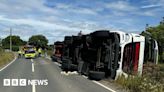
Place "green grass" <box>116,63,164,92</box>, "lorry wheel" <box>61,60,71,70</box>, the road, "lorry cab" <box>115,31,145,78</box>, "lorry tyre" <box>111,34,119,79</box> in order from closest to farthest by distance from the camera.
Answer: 1. "green grass" <box>116,63,164,92</box>
2. the road
3. "lorry tyre" <box>111,34,119,79</box>
4. "lorry cab" <box>115,31,145,78</box>
5. "lorry wheel" <box>61,60,71,70</box>

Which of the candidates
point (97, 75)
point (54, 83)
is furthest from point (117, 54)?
point (54, 83)

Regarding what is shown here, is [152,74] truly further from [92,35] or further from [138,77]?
[92,35]

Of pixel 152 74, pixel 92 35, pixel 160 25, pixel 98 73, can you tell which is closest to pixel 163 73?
pixel 152 74

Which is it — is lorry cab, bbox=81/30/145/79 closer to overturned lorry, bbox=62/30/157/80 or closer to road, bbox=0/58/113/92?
overturned lorry, bbox=62/30/157/80

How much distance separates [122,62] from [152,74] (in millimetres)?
2320

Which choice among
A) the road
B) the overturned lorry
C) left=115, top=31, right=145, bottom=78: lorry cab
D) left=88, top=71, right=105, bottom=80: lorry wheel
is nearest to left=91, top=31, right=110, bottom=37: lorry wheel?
the overturned lorry

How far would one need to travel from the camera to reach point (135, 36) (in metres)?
21.1

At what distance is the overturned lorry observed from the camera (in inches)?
803

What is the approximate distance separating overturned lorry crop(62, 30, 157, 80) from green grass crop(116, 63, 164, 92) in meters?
0.68

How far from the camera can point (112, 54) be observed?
67.2ft

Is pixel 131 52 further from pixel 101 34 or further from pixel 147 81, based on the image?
pixel 147 81

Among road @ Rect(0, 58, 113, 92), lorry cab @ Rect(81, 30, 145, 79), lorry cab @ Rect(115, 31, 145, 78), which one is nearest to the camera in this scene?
road @ Rect(0, 58, 113, 92)

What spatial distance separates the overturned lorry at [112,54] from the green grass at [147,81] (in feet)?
2.23

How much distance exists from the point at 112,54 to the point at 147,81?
15.8 feet
